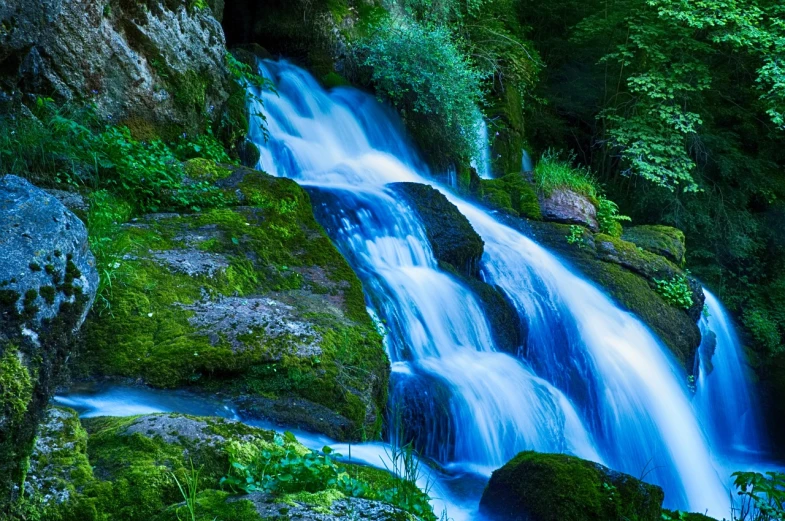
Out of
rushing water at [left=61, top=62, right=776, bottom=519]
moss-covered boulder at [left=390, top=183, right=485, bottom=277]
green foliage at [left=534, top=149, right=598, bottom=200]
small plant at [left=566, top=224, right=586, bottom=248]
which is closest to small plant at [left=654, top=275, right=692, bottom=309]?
rushing water at [left=61, top=62, right=776, bottom=519]

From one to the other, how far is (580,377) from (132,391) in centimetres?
463

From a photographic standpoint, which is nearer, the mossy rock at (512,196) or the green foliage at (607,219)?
the mossy rock at (512,196)

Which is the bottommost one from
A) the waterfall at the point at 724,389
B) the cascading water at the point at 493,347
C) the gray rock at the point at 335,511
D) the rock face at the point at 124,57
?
the waterfall at the point at 724,389

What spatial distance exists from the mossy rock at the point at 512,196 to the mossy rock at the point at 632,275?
329mm

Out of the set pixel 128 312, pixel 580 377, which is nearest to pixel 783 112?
pixel 580 377

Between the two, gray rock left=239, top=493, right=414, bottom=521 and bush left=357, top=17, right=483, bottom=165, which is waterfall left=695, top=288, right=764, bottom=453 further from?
gray rock left=239, top=493, right=414, bottom=521

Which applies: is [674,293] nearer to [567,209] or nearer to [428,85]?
[567,209]

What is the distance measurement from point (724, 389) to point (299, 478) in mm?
9281

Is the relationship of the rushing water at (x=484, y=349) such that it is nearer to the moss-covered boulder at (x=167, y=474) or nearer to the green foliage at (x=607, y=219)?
the moss-covered boulder at (x=167, y=474)

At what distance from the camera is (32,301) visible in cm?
223

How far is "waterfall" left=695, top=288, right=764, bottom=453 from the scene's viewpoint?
31.4ft

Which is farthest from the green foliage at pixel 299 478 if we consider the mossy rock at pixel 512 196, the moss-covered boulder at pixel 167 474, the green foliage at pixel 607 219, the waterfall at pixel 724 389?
the green foliage at pixel 607 219

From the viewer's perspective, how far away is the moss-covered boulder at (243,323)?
3.97 metres

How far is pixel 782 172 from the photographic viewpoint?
1380 centimetres
